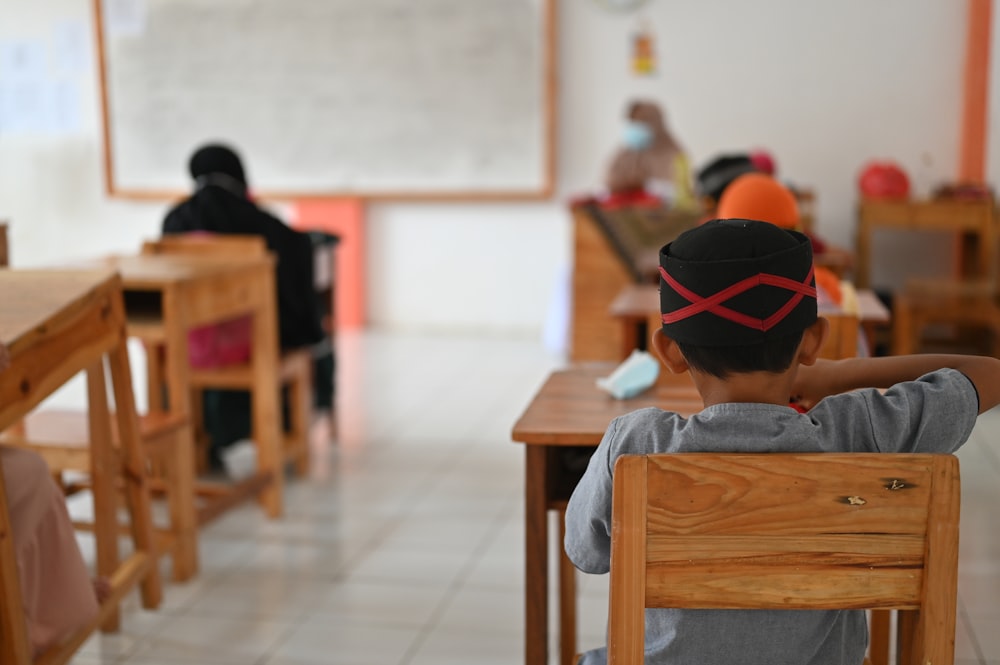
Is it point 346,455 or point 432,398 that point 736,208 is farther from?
point 432,398

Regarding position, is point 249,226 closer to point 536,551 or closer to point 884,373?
point 536,551

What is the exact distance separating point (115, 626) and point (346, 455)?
59.8 inches

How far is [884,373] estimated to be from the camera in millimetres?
1386

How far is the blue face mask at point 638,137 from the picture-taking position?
18.0ft

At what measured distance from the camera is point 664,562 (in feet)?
3.60

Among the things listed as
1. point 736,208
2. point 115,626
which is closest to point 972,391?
point 736,208

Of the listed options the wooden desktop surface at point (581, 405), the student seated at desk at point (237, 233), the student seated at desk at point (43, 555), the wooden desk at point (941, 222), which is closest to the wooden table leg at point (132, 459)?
the student seated at desk at point (43, 555)

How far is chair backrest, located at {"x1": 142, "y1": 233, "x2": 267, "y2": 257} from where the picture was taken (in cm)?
329

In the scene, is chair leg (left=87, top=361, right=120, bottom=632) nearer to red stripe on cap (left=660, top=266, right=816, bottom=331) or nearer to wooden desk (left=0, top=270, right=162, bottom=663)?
wooden desk (left=0, top=270, right=162, bottom=663)

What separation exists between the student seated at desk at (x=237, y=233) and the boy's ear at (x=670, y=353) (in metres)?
2.51

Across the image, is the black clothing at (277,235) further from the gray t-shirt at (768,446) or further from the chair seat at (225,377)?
the gray t-shirt at (768,446)

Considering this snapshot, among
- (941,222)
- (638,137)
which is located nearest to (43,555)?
(638,137)

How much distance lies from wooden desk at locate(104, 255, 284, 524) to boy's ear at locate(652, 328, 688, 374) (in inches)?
68.6

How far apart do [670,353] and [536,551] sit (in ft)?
1.82
